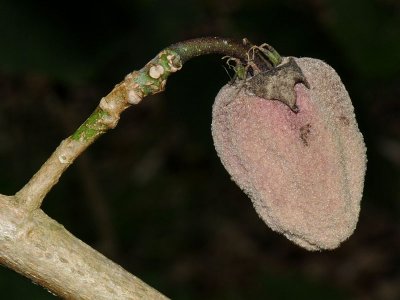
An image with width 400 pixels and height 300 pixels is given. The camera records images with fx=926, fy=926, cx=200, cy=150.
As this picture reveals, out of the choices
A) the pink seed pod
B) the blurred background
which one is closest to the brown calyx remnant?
the pink seed pod

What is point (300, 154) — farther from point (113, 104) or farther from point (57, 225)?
point (57, 225)

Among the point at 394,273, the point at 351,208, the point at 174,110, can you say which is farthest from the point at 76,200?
the point at 351,208

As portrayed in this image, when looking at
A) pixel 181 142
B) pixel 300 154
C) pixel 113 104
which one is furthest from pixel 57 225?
pixel 181 142

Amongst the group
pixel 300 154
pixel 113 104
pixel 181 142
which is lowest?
pixel 113 104

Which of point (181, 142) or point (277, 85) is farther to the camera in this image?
point (181, 142)

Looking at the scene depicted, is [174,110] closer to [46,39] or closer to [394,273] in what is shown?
[46,39]

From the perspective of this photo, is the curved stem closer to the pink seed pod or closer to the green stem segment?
the green stem segment
